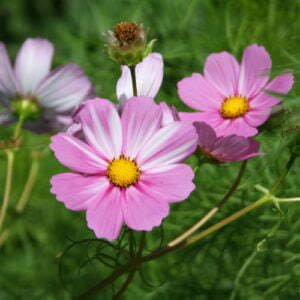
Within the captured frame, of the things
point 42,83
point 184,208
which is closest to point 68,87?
point 42,83

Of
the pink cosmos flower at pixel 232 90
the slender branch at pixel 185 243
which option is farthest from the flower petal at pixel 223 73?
the slender branch at pixel 185 243

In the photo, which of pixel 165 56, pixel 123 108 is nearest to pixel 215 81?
pixel 123 108

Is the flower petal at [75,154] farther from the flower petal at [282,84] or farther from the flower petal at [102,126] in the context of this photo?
the flower petal at [282,84]

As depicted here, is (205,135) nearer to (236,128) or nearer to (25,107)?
(236,128)

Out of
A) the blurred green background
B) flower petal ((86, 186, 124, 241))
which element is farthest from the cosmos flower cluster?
the blurred green background

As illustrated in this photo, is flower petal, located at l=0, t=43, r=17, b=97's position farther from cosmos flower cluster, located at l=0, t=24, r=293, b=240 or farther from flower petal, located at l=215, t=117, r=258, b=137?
flower petal, located at l=215, t=117, r=258, b=137
